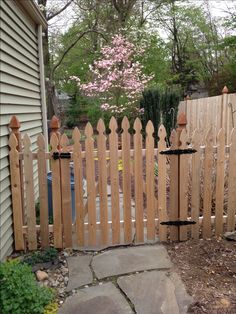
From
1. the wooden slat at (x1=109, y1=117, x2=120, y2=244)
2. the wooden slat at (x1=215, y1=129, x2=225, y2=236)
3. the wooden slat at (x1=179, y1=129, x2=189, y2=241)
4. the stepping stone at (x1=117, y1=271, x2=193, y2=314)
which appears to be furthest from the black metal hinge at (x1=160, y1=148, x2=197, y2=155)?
the stepping stone at (x1=117, y1=271, x2=193, y2=314)

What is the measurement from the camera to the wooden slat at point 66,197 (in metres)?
3.01

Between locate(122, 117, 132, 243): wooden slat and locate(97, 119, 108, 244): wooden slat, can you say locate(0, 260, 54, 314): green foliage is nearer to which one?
locate(97, 119, 108, 244): wooden slat

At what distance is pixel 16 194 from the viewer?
299 cm

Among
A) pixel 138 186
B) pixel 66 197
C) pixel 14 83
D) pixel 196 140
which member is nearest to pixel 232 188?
pixel 196 140

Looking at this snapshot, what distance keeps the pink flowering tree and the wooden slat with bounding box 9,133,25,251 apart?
28.8 ft

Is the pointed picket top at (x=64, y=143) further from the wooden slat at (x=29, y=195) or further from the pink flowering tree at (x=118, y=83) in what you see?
the pink flowering tree at (x=118, y=83)

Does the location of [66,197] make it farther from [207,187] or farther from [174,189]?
[207,187]

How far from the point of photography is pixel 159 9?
56.3 ft

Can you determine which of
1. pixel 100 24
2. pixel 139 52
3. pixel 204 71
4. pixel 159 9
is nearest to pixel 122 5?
pixel 100 24

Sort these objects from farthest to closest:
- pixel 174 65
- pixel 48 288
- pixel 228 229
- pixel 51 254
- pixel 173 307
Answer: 1. pixel 174 65
2. pixel 228 229
3. pixel 51 254
4. pixel 48 288
5. pixel 173 307

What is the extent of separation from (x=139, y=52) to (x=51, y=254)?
39.5 feet

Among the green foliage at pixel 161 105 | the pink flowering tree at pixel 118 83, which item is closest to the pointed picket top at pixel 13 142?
the green foliage at pixel 161 105

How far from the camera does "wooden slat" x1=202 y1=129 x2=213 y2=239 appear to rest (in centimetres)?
321

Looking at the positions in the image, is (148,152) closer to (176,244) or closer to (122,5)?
(176,244)
